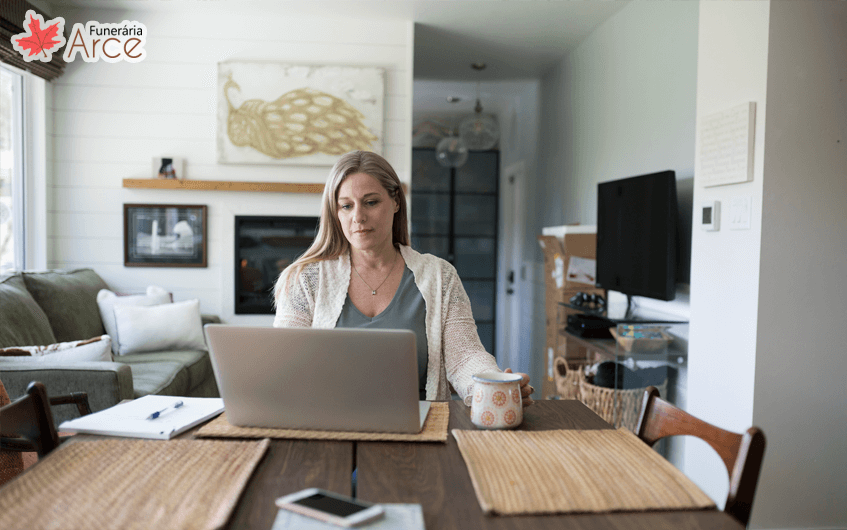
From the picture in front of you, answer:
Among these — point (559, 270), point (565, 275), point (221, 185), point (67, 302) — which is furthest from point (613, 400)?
point (67, 302)

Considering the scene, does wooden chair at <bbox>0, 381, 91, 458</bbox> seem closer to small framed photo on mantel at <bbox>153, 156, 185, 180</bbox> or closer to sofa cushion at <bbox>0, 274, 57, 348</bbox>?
sofa cushion at <bbox>0, 274, 57, 348</bbox>

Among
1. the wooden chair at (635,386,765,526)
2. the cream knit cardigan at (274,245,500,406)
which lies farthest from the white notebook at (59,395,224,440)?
the wooden chair at (635,386,765,526)

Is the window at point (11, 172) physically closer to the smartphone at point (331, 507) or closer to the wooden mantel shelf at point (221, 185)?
the wooden mantel shelf at point (221, 185)

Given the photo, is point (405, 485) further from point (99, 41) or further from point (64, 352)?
point (99, 41)

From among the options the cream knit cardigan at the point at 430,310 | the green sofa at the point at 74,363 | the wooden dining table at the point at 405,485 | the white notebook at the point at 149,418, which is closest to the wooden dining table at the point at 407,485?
the wooden dining table at the point at 405,485

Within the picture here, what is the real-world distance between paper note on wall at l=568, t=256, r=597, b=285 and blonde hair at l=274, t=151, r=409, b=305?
7.16ft

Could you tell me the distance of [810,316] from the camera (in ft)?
6.81

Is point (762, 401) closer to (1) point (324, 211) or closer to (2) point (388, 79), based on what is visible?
(1) point (324, 211)

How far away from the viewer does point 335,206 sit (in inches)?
64.9

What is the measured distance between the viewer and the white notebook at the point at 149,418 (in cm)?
107

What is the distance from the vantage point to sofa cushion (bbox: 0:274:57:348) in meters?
2.63

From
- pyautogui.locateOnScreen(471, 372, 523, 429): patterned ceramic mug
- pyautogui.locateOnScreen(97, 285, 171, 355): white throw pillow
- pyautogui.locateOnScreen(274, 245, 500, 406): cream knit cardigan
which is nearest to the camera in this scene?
pyautogui.locateOnScreen(471, 372, 523, 429): patterned ceramic mug

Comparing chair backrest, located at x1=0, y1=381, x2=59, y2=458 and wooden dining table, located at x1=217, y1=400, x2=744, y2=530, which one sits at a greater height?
chair backrest, located at x1=0, y1=381, x2=59, y2=458

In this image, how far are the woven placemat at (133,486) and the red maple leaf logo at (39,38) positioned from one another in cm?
325
